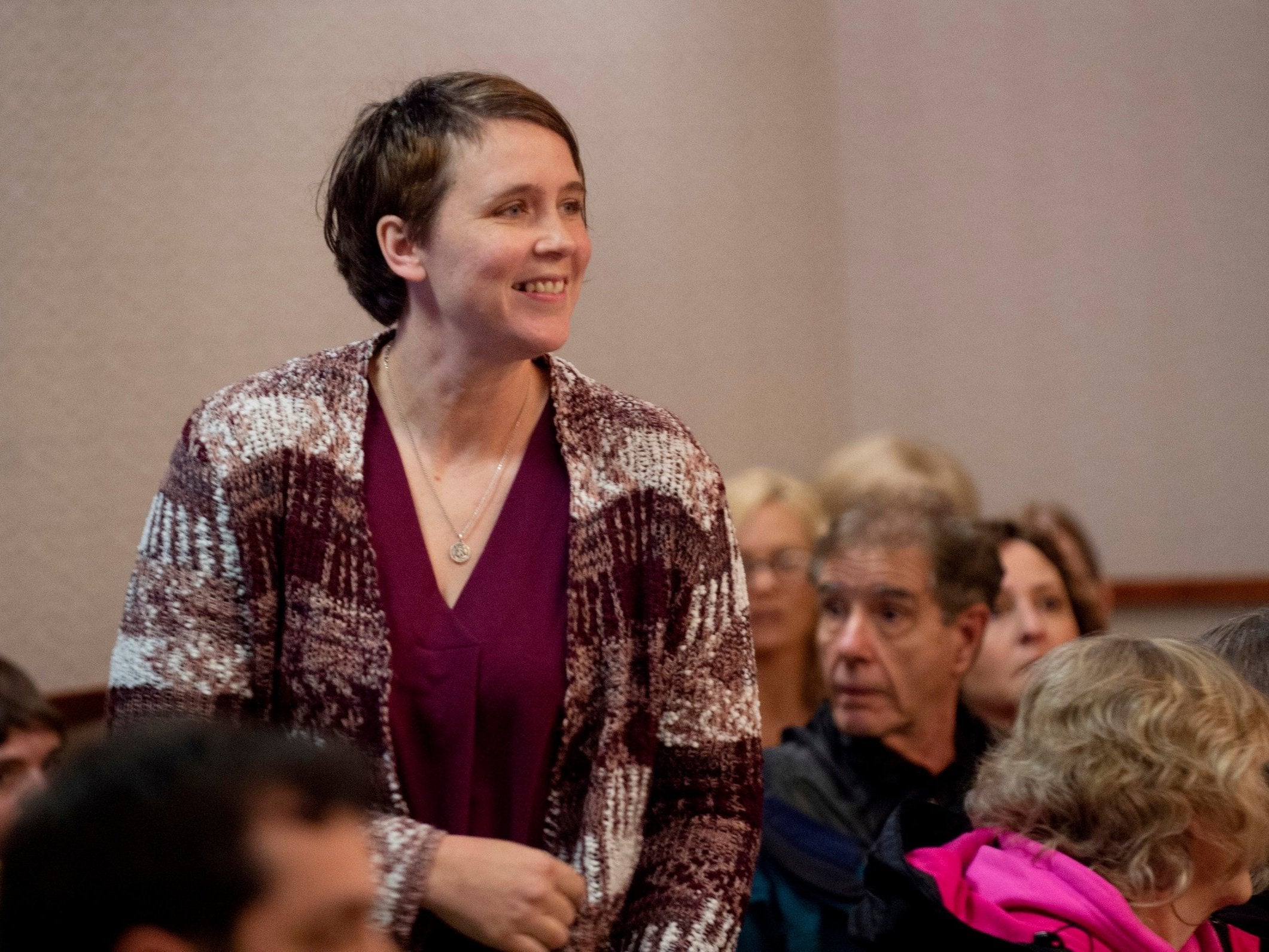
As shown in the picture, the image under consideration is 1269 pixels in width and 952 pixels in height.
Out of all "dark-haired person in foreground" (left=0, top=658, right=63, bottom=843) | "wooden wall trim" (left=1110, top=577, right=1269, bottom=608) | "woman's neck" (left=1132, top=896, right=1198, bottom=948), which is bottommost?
"wooden wall trim" (left=1110, top=577, right=1269, bottom=608)

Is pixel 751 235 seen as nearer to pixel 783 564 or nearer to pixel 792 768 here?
pixel 783 564

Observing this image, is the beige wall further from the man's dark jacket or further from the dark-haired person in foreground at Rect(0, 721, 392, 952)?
the dark-haired person in foreground at Rect(0, 721, 392, 952)

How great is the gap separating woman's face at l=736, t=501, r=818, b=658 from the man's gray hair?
0.35 m

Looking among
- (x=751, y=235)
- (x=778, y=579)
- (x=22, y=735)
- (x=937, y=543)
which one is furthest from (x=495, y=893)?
(x=751, y=235)

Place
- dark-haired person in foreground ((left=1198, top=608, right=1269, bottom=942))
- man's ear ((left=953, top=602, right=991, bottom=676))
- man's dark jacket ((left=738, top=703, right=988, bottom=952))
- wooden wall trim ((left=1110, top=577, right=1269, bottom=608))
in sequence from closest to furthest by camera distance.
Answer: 1. dark-haired person in foreground ((left=1198, top=608, right=1269, bottom=942))
2. man's dark jacket ((left=738, top=703, right=988, bottom=952))
3. man's ear ((left=953, top=602, right=991, bottom=676))
4. wooden wall trim ((left=1110, top=577, right=1269, bottom=608))

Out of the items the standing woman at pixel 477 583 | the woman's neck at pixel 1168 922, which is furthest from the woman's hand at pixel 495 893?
the woman's neck at pixel 1168 922

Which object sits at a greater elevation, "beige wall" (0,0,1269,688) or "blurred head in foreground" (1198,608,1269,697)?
"beige wall" (0,0,1269,688)

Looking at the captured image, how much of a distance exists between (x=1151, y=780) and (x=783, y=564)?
5.05ft

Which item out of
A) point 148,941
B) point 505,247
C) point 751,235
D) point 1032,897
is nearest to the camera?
point 148,941

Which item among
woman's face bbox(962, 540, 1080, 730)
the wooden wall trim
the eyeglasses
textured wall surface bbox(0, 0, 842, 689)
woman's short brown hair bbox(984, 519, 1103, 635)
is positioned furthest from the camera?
the wooden wall trim

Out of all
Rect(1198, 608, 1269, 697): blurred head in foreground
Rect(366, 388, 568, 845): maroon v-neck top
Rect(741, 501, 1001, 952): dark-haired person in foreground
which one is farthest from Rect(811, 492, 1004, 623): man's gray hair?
Rect(366, 388, 568, 845): maroon v-neck top

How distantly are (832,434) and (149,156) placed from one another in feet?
9.71

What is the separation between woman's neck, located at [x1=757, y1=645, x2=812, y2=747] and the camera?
9.91 ft

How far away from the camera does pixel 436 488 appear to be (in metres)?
1.58
